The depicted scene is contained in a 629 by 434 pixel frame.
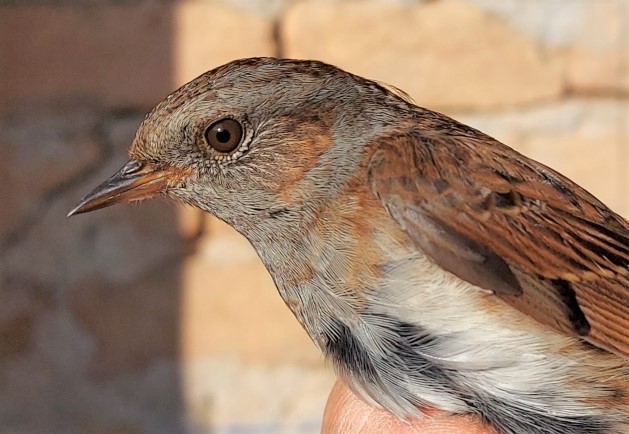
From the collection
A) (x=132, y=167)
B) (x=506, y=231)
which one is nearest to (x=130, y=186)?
(x=132, y=167)

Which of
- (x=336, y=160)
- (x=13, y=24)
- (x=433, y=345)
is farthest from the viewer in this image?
(x=13, y=24)

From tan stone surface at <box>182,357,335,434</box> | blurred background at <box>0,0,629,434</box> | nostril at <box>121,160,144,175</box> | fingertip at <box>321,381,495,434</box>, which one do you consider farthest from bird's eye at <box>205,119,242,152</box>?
tan stone surface at <box>182,357,335,434</box>

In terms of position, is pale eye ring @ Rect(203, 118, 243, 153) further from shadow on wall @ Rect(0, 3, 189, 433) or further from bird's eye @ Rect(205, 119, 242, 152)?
shadow on wall @ Rect(0, 3, 189, 433)

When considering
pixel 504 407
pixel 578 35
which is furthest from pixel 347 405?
pixel 578 35

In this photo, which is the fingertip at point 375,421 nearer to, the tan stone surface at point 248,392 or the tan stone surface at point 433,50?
the tan stone surface at point 248,392

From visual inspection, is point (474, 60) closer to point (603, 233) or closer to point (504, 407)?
point (603, 233)

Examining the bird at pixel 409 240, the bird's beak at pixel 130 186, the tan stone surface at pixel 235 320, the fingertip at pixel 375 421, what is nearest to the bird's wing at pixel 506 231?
the bird at pixel 409 240
